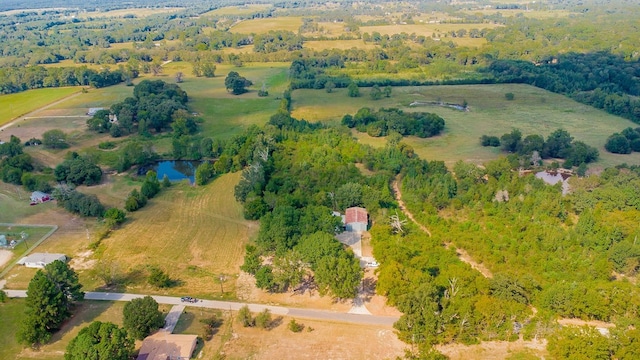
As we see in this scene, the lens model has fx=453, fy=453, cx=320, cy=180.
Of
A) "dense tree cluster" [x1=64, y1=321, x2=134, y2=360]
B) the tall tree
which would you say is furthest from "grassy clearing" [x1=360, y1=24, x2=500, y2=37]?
"dense tree cluster" [x1=64, y1=321, x2=134, y2=360]

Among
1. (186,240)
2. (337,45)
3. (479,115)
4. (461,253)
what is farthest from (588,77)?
(186,240)

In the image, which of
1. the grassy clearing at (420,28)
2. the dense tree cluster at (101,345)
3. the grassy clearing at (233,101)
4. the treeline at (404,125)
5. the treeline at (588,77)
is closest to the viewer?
the dense tree cluster at (101,345)

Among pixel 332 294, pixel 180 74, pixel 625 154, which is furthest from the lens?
pixel 180 74

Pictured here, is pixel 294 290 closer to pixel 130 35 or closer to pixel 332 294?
pixel 332 294

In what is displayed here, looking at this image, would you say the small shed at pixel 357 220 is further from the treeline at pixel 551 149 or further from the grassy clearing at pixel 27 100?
the grassy clearing at pixel 27 100

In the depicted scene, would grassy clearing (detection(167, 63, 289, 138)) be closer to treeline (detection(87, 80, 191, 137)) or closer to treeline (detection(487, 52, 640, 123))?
treeline (detection(87, 80, 191, 137))

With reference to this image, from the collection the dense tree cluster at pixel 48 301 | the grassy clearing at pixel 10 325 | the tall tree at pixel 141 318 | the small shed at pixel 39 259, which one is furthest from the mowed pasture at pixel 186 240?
the grassy clearing at pixel 10 325

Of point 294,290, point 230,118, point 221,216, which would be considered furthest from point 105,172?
point 294,290
